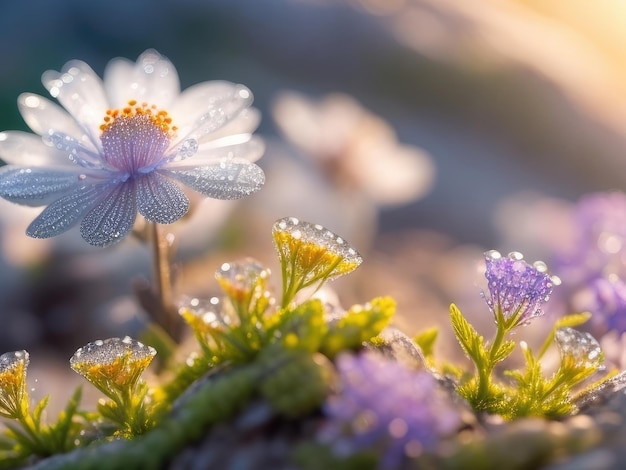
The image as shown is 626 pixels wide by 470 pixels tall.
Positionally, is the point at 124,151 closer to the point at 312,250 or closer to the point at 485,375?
the point at 312,250

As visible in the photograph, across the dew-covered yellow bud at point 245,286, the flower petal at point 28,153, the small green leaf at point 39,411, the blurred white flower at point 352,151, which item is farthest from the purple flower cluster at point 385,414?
the blurred white flower at point 352,151

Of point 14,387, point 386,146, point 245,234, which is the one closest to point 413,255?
point 386,146

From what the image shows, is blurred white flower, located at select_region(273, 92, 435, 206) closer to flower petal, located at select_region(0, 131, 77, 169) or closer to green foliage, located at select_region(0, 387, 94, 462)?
flower petal, located at select_region(0, 131, 77, 169)

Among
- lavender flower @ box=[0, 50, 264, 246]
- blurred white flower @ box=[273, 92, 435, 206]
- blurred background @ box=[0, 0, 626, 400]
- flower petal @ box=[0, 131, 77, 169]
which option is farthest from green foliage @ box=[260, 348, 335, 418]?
blurred white flower @ box=[273, 92, 435, 206]

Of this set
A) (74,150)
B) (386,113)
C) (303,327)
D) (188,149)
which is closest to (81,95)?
(74,150)

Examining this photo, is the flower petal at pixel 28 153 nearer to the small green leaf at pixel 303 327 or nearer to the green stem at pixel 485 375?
the small green leaf at pixel 303 327

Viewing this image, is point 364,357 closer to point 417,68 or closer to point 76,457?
point 76,457
